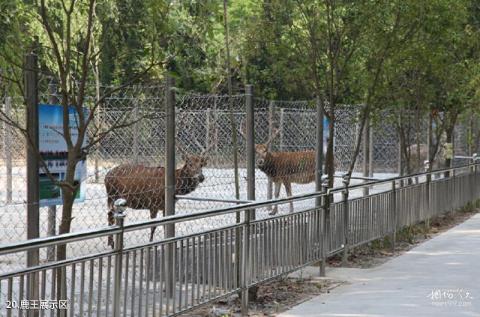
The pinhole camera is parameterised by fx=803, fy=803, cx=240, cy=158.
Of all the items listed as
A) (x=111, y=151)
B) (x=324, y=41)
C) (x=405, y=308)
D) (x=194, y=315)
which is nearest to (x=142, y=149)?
(x=111, y=151)

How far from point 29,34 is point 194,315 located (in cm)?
300

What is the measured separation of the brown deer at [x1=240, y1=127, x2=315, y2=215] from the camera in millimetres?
16141

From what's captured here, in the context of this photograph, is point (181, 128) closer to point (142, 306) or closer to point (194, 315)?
point (194, 315)

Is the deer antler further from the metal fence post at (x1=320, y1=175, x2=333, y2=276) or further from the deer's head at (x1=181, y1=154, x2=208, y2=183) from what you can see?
the metal fence post at (x1=320, y1=175, x2=333, y2=276)

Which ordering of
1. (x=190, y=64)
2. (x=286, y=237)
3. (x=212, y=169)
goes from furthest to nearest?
(x=212, y=169) < (x=286, y=237) < (x=190, y=64)


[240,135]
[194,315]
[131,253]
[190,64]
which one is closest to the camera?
[131,253]

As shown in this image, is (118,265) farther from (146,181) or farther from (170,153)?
(146,181)

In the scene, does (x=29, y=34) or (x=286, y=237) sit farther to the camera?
(x=286, y=237)

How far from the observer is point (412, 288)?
893 cm

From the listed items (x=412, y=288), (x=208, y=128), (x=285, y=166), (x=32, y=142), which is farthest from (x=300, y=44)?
(x=32, y=142)

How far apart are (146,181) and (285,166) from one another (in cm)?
607

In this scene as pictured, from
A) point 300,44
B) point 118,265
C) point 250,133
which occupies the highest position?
point 300,44

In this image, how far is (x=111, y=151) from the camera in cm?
1072

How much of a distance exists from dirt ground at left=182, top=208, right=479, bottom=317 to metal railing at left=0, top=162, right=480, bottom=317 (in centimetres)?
31
